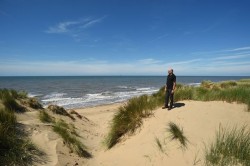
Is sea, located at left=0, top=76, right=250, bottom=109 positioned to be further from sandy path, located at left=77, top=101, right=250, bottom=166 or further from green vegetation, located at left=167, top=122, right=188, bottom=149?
green vegetation, located at left=167, top=122, right=188, bottom=149

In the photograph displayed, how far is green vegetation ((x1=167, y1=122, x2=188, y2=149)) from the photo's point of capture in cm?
623

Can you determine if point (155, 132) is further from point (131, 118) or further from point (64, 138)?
point (64, 138)

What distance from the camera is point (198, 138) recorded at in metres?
6.43

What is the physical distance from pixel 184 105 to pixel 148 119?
194 centimetres

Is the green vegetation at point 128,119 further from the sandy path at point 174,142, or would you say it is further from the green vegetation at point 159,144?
the green vegetation at point 159,144

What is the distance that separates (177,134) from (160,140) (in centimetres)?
59

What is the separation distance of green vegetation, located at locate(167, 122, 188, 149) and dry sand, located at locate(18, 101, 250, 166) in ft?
0.41

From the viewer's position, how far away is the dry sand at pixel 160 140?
6.00m

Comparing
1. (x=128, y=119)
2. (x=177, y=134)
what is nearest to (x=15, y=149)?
(x=128, y=119)

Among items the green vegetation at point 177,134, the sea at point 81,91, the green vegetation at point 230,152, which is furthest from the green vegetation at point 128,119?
the sea at point 81,91

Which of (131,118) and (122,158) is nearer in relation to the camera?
(122,158)

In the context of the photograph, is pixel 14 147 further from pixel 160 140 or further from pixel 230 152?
pixel 230 152

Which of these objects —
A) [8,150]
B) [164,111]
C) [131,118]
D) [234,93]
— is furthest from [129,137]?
[234,93]

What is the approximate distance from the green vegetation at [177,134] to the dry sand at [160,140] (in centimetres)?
13
